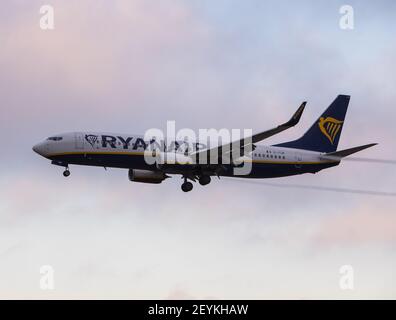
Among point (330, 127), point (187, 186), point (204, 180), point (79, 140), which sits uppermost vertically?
point (330, 127)

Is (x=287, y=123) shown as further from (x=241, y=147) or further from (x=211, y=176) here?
(x=211, y=176)

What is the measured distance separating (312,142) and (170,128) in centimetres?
1801

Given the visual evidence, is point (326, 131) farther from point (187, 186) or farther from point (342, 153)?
point (187, 186)

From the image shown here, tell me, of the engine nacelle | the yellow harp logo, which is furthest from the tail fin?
the engine nacelle

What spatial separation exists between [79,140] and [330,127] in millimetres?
29234

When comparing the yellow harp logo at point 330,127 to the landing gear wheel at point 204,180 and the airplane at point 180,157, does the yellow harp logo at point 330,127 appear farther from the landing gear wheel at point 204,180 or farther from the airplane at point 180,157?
the landing gear wheel at point 204,180

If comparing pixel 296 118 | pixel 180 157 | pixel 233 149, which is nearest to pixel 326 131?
pixel 233 149

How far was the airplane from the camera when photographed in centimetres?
8250

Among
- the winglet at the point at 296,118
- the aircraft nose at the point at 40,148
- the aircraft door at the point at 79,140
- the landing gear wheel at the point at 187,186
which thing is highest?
the winglet at the point at 296,118

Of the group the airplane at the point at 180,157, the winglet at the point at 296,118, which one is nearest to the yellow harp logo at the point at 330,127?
the airplane at the point at 180,157

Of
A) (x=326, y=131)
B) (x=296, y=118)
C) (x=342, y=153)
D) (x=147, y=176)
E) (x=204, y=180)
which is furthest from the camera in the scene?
(x=326, y=131)

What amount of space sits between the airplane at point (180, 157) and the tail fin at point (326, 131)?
5.76 feet

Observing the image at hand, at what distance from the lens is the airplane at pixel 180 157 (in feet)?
271

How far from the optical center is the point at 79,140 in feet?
272
